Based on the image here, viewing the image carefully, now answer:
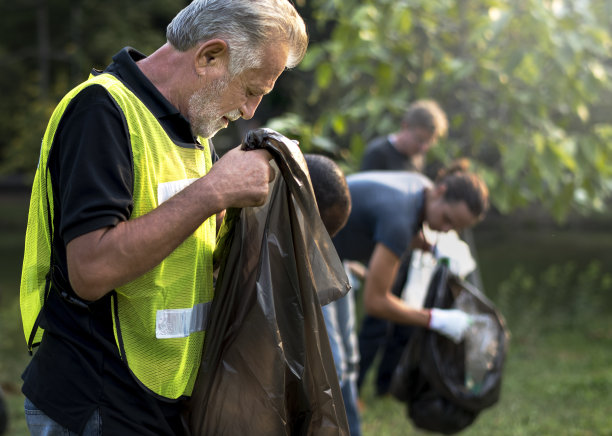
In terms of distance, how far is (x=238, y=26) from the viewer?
1.42 meters

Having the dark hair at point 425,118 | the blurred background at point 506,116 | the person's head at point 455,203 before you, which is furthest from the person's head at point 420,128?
the person's head at point 455,203

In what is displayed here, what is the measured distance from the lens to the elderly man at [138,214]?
1.27 meters

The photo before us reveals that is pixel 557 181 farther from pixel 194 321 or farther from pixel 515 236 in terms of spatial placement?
pixel 515 236

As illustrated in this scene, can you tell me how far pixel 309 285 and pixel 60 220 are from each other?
1.74 ft

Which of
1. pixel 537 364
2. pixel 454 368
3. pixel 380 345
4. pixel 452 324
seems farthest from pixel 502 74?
pixel 537 364

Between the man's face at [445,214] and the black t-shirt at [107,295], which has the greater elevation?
the black t-shirt at [107,295]

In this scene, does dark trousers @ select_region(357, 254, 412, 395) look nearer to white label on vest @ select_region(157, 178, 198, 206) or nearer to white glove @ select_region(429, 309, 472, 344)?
white glove @ select_region(429, 309, 472, 344)

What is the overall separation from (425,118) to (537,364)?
8.74 ft

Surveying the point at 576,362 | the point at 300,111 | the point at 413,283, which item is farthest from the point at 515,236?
the point at 413,283

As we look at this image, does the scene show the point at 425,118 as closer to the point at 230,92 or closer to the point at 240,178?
the point at 230,92

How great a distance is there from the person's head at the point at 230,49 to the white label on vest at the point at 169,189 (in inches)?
5.8

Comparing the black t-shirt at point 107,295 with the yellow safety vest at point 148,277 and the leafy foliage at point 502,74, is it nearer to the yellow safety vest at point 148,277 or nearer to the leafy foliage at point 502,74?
the yellow safety vest at point 148,277

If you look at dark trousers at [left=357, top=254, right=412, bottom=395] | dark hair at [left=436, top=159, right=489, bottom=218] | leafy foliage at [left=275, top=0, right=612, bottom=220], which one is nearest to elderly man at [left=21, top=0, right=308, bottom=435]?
dark hair at [left=436, top=159, right=489, bottom=218]

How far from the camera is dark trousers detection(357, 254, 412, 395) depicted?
16.6 feet
